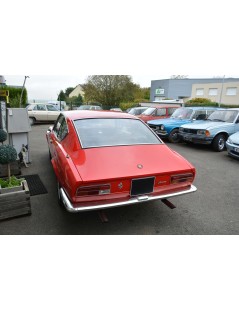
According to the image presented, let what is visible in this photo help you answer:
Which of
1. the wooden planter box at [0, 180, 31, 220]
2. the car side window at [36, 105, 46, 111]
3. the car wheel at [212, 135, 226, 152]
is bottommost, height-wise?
the wooden planter box at [0, 180, 31, 220]

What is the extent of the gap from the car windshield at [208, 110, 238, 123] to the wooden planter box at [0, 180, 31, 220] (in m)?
7.61

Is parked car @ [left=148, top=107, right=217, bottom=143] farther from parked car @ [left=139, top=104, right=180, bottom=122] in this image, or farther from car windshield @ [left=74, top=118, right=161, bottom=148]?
car windshield @ [left=74, top=118, right=161, bottom=148]

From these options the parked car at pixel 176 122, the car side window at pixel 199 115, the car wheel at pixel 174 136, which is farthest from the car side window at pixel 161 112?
the car wheel at pixel 174 136

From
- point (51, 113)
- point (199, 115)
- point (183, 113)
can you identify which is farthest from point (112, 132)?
point (51, 113)

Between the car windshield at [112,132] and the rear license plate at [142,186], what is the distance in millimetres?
793

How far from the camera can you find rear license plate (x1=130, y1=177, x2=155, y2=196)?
2.73 metres

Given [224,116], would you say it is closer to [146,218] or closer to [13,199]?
[146,218]

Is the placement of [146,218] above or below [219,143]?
below

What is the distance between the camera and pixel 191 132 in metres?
8.36

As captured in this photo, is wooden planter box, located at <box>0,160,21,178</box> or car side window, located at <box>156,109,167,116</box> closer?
wooden planter box, located at <box>0,160,21,178</box>

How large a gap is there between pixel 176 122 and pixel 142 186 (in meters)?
7.32

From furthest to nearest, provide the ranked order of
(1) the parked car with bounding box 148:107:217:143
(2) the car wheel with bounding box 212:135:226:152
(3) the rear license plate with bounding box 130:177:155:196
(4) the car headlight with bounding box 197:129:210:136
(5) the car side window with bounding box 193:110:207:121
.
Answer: (5) the car side window with bounding box 193:110:207:121
(1) the parked car with bounding box 148:107:217:143
(2) the car wheel with bounding box 212:135:226:152
(4) the car headlight with bounding box 197:129:210:136
(3) the rear license plate with bounding box 130:177:155:196

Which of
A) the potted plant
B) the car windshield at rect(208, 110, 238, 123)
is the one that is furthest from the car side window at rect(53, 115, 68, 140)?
the car windshield at rect(208, 110, 238, 123)

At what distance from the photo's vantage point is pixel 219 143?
7.94m
